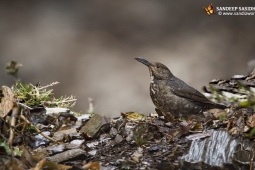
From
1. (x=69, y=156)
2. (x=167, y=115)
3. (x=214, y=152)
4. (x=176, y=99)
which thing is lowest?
(x=69, y=156)

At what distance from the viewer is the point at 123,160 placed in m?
1.78

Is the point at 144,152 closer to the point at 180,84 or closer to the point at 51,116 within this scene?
the point at 51,116

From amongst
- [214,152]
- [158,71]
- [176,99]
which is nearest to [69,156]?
[214,152]

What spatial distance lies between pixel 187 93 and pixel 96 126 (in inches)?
35.0

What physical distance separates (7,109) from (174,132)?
31.8 inches

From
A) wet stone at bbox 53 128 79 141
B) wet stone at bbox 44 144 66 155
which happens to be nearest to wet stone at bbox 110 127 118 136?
wet stone at bbox 53 128 79 141

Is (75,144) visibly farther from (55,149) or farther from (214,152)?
(214,152)

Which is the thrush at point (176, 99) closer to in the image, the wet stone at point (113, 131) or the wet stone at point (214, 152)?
the wet stone at point (113, 131)

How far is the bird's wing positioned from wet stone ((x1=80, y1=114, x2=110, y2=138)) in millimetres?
754

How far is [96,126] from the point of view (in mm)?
2172

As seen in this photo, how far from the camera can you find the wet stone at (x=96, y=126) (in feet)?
7.04

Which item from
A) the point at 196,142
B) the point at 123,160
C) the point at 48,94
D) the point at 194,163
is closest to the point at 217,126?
the point at 196,142

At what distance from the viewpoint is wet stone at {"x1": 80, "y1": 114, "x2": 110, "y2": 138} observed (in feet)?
7.04

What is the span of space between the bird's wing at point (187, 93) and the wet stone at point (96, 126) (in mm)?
754
